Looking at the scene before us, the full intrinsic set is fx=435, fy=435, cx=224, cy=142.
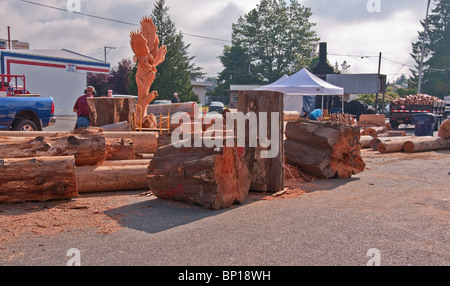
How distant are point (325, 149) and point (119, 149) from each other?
13.8ft

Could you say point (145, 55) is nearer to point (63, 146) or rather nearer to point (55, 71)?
point (63, 146)

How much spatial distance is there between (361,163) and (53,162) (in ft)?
21.0

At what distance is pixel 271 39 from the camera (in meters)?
65.9

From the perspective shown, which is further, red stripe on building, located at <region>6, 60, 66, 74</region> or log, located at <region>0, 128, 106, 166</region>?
red stripe on building, located at <region>6, 60, 66, 74</region>

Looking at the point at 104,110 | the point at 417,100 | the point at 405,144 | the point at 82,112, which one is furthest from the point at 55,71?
the point at 405,144

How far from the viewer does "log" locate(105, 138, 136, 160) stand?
8.11m

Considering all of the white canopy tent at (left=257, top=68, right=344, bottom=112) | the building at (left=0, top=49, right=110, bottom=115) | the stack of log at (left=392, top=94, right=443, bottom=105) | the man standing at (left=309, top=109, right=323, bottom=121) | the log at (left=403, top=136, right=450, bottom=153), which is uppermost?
the building at (left=0, top=49, right=110, bottom=115)

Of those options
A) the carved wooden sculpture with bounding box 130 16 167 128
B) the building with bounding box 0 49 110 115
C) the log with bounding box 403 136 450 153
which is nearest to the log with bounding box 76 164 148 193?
the carved wooden sculpture with bounding box 130 16 167 128

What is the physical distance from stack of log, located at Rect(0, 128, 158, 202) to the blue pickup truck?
14.4ft

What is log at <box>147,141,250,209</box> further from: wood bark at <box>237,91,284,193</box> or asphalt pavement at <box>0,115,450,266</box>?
wood bark at <box>237,91,284,193</box>

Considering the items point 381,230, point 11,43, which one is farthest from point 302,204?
point 11,43

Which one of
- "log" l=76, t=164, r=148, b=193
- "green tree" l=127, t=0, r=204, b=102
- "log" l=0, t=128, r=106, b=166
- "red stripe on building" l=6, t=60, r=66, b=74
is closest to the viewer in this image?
"log" l=0, t=128, r=106, b=166
